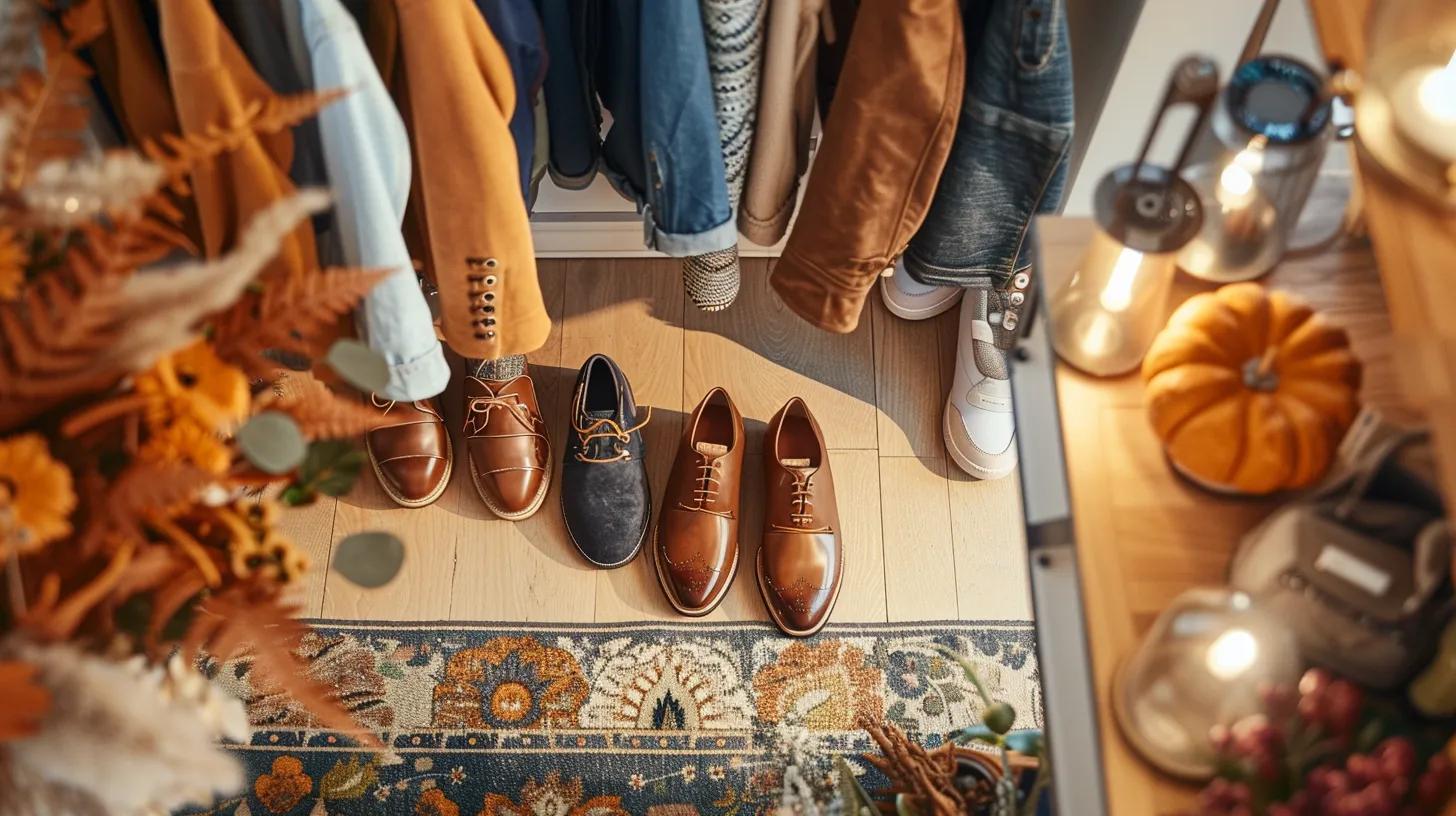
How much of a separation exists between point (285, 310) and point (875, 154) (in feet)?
2.24

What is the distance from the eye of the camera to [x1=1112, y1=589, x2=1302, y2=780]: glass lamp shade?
655 millimetres

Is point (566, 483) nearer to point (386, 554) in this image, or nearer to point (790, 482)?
point (790, 482)

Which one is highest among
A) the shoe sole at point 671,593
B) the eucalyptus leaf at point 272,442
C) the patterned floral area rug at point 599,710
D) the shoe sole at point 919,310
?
the eucalyptus leaf at point 272,442

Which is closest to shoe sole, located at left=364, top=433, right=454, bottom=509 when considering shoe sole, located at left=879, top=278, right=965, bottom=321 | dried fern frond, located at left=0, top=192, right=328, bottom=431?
shoe sole, located at left=879, top=278, right=965, bottom=321

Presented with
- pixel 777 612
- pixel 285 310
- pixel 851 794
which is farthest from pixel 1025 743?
pixel 285 310

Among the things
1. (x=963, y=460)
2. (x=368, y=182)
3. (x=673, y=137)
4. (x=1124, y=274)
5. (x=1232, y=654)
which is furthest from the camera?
(x=963, y=460)

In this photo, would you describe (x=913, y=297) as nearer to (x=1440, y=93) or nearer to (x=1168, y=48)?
(x=1168, y=48)

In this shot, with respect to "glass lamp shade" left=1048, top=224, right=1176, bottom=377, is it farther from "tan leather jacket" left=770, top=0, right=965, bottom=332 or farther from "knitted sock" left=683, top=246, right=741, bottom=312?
"knitted sock" left=683, top=246, right=741, bottom=312

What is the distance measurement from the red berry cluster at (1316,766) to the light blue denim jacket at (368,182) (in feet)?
2.31

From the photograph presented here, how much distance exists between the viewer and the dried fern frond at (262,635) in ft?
2.04

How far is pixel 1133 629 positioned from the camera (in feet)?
2.38

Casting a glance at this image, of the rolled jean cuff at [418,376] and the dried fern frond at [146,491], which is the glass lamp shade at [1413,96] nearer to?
the dried fern frond at [146,491]

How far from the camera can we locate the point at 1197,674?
671 millimetres

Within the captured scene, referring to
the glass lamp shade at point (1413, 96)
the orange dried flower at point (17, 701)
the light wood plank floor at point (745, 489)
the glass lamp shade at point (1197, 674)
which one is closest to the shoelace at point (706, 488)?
the light wood plank floor at point (745, 489)
